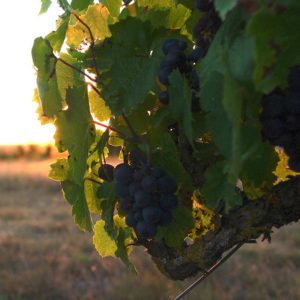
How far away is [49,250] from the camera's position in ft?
21.8

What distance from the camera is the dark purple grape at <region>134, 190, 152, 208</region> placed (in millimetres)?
1102

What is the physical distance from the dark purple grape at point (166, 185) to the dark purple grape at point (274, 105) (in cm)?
26

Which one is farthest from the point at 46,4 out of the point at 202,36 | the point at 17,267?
the point at 17,267

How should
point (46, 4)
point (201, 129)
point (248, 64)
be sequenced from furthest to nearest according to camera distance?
1. point (46, 4)
2. point (201, 129)
3. point (248, 64)

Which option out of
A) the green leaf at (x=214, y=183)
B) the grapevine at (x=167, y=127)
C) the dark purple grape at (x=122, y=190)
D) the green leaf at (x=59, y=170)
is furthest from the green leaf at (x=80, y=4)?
the green leaf at (x=214, y=183)

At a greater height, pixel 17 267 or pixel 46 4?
pixel 17 267

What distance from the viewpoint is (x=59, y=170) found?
140 centimetres

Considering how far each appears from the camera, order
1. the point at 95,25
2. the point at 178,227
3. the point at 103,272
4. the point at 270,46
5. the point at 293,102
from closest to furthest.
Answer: the point at 270,46 → the point at 293,102 → the point at 178,227 → the point at 95,25 → the point at 103,272

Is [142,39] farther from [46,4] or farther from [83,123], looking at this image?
[46,4]

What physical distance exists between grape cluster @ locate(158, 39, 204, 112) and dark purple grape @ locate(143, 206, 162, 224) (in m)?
0.18

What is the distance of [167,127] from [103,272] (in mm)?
5072

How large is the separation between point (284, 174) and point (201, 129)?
0.97ft

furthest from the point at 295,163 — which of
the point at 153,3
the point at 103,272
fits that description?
the point at 103,272

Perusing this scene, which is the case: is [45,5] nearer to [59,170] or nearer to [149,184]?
[59,170]
